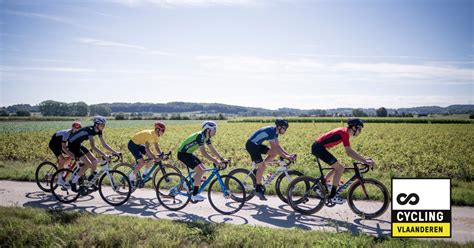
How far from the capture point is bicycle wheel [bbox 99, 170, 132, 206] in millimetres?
8531

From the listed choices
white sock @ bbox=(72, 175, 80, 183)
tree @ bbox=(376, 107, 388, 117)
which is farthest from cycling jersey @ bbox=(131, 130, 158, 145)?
tree @ bbox=(376, 107, 388, 117)

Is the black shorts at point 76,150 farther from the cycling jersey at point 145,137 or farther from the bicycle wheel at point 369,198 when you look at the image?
the bicycle wheel at point 369,198

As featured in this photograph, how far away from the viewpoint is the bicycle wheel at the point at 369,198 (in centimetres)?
720

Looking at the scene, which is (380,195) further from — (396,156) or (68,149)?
(396,156)

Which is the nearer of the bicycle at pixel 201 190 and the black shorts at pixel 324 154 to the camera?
the black shorts at pixel 324 154

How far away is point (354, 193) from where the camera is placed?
804cm

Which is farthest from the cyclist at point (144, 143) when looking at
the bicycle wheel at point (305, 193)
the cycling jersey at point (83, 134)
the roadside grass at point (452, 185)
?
the bicycle wheel at point (305, 193)

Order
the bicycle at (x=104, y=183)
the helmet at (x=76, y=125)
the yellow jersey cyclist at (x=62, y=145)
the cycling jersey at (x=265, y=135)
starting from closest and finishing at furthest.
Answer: the cycling jersey at (x=265, y=135), the bicycle at (x=104, y=183), the helmet at (x=76, y=125), the yellow jersey cyclist at (x=62, y=145)

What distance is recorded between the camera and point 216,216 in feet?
24.9

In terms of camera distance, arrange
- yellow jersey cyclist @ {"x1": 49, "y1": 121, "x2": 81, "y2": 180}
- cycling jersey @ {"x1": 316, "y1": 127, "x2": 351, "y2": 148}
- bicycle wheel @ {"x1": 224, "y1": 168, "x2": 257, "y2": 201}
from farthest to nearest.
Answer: yellow jersey cyclist @ {"x1": 49, "y1": 121, "x2": 81, "y2": 180} < bicycle wheel @ {"x1": 224, "y1": 168, "x2": 257, "y2": 201} < cycling jersey @ {"x1": 316, "y1": 127, "x2": 351, "y2": 148}

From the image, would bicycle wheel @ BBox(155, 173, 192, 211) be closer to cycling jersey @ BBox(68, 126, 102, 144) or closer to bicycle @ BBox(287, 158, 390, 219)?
cycling jersey @ BBox(68, 126, 102, 144)

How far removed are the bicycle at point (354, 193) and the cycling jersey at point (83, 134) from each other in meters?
5.38

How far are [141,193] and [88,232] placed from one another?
3.33 metres

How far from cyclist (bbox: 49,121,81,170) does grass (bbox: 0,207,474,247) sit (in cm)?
309
